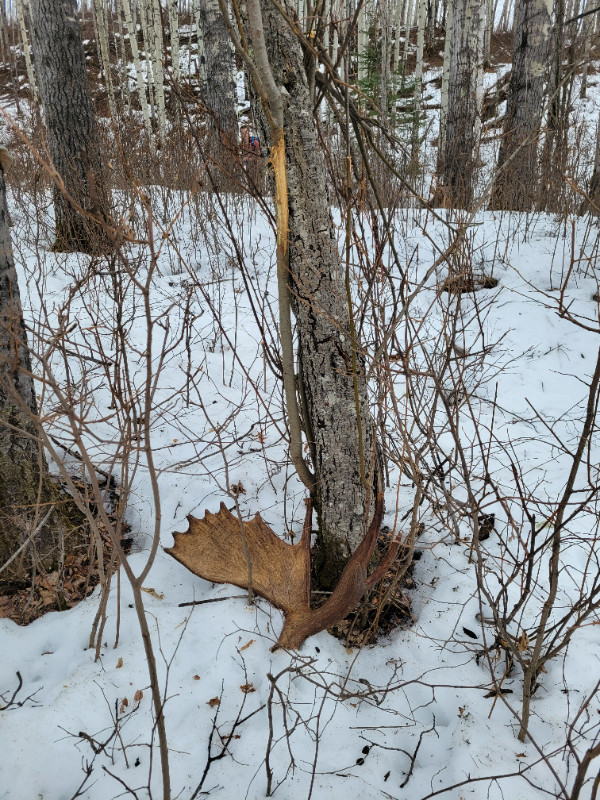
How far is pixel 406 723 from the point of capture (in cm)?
159

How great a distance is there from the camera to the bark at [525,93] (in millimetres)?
5148

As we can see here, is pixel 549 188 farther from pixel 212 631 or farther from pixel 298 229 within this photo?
pixel 212 631

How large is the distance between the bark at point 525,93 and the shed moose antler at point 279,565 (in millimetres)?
4346

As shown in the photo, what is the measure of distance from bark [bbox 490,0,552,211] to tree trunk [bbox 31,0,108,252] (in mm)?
3720

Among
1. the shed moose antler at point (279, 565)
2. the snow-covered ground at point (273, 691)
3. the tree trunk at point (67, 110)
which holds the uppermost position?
the tree trunk at point (67, 110)

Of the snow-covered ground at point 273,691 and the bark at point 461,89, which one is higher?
the bark at point 461,89

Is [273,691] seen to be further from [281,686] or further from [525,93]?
[525,93]

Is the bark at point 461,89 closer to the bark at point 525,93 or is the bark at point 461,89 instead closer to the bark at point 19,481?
the bark at point 525,93

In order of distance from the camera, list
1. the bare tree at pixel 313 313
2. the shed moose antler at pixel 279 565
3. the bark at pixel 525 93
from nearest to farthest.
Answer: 1. the bare tree at pixel 313 313
2. the shed moose antler at pixel 279 565
3. the bark at pixel 525 93

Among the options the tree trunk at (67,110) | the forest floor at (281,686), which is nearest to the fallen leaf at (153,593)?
the forest floor at (281,686)

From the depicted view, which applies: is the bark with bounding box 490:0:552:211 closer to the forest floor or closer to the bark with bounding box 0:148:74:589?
the forest floor

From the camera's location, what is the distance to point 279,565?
1.98m

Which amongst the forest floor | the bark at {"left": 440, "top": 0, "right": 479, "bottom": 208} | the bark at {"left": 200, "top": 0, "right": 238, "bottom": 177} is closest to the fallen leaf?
the forest floor

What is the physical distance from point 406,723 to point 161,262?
4.14 m
